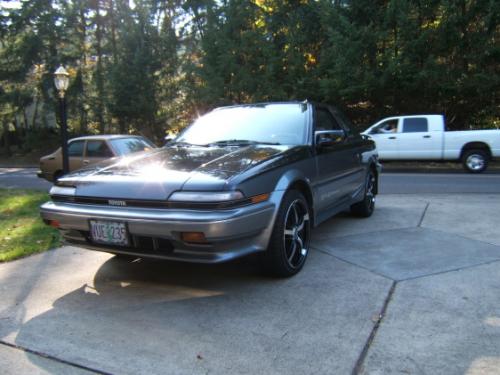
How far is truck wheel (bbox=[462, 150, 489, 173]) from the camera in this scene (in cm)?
1365

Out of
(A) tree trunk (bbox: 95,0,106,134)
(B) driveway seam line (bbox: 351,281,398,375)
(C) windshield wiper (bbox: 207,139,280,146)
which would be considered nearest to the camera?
(B) driveway seam line (bbox: 351,281,398,375)

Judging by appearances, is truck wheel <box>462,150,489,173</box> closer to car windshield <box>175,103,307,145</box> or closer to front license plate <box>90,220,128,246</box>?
car windshield <box>175,103,307,145</box>

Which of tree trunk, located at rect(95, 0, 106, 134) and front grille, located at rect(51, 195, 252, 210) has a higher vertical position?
tree trunk, located at rect(95, 0, 106, 134)

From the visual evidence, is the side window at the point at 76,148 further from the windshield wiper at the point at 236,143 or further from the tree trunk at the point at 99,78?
the tree trunk at the point at 99,78

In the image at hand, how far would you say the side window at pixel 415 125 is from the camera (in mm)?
14516

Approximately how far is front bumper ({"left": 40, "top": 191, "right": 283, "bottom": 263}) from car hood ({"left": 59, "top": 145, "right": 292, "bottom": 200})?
0.15 meters

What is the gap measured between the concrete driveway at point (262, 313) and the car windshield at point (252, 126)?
1.24 meters

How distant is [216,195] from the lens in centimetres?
318

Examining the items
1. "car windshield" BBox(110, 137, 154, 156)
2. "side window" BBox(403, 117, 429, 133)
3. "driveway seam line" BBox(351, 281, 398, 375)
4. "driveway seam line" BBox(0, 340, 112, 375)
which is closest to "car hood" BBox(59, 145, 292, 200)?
"driveway seam line" BBox(0, 340, 112, 375)

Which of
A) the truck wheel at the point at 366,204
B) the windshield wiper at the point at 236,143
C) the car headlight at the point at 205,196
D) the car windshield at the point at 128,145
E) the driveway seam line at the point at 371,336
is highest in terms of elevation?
the windshield wiper at the point at 236,143

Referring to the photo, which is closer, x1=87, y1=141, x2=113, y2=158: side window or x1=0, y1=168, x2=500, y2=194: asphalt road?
x1=0, y1=168, x2=500, y2=194: asphalt road

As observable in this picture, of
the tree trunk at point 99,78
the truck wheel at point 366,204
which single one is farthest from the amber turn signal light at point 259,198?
the tree trunk at point 99,78

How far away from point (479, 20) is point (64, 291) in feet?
57.3

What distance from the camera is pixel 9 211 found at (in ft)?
24.2
